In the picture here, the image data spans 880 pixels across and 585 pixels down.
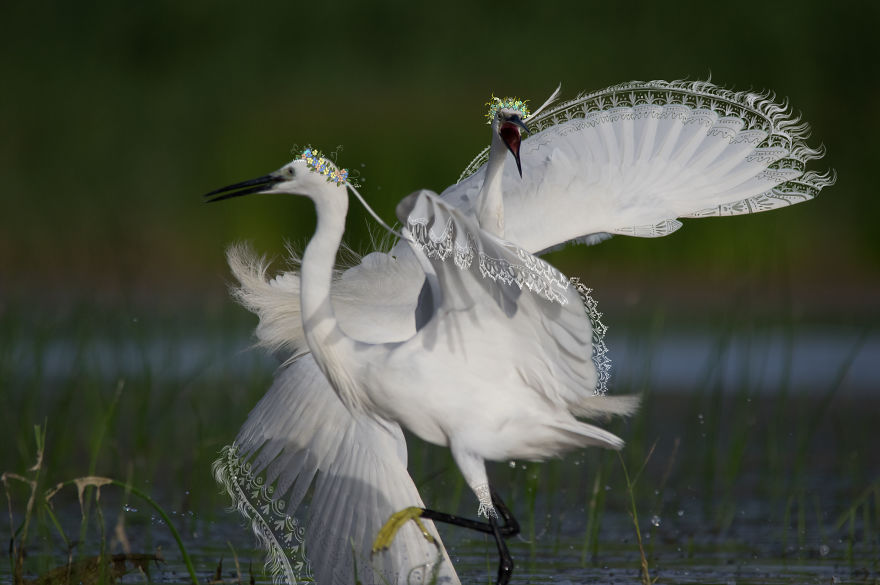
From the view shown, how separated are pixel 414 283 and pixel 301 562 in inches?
42.0

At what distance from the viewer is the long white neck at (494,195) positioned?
14.4ft

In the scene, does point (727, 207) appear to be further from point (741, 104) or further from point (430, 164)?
point (430, 164)

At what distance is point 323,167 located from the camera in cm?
396

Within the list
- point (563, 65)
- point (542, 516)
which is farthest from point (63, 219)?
point (542, 516)

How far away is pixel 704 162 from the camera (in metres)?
4.83

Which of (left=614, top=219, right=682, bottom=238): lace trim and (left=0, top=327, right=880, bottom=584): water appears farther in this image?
(left=0, top=327, right=880, bottom=584): water

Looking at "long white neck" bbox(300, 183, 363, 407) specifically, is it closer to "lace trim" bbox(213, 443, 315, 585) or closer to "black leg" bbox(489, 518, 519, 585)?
"black leg" bbox(489, 518, 519, 585)

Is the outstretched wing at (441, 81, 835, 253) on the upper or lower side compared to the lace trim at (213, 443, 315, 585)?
upper

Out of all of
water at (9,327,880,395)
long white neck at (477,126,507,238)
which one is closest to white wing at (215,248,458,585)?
long white neck at (477,126,507,238)

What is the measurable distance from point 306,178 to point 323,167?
0.20ft

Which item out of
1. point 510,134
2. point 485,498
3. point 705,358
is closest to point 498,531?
point 485,498

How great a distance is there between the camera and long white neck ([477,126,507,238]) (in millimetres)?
4383

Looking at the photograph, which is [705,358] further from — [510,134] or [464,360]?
[464,360]

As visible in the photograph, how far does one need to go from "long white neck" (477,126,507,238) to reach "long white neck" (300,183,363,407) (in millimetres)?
535
